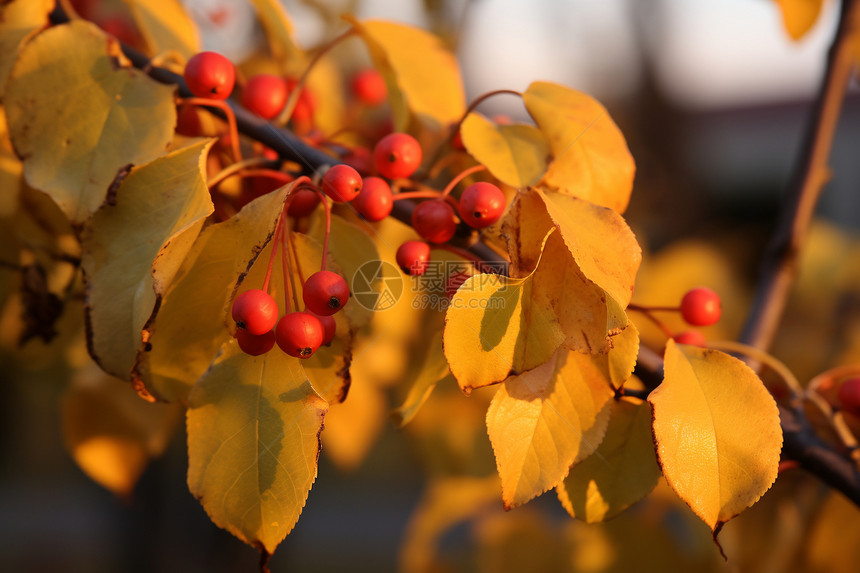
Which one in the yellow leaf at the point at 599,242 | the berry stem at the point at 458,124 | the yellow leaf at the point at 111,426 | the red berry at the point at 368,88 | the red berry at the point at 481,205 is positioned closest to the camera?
the yellow leaf at the point at 599,242

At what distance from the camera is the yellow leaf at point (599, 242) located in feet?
1.48

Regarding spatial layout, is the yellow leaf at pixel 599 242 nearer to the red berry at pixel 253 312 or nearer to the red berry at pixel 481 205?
the red berry at pixel 481 205

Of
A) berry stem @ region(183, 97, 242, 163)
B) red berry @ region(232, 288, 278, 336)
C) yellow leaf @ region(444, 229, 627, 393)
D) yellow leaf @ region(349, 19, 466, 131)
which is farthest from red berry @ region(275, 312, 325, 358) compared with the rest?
yellow leaf @ region(349, 19, 466, 131)

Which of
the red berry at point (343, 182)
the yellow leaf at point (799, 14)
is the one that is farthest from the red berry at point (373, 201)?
the yellow leaf at point (799, 14)

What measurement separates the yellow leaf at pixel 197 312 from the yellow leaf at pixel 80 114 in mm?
113

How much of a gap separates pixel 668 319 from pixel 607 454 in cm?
68

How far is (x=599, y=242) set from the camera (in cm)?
49

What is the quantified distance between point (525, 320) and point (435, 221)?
14 centimetres

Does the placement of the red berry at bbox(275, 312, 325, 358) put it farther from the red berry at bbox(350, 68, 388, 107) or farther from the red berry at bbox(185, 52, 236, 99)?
the red berry at bbox(350, 68, 388, 107)

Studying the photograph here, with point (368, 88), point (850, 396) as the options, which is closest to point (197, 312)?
point (850, 396)

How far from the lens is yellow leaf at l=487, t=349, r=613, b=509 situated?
513 millimetres

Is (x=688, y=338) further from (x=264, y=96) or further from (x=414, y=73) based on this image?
(x=264, y=96)

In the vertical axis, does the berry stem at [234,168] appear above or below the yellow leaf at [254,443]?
above

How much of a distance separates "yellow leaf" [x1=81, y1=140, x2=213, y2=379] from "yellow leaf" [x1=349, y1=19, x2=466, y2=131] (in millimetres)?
272
